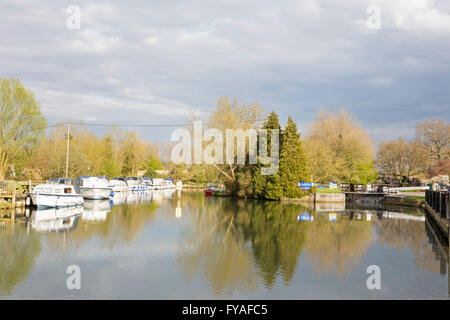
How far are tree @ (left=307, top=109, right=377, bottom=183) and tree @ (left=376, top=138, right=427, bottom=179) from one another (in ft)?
21.9

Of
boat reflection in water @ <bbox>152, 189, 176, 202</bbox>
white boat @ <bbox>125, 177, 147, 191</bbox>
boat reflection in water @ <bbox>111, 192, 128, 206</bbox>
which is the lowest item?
boat reflection in water @ <bbox>152, 189, 176, 202</bbox>

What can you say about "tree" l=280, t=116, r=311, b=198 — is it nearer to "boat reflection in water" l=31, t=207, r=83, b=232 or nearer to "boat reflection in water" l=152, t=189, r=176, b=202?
"boat reflection in water" l=152, t=189, r=176, b=202

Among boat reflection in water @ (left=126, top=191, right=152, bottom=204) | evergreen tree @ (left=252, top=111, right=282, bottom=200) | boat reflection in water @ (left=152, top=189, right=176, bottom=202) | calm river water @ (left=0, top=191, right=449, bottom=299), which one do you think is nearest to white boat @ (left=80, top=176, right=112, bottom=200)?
boat reflection in water @ (left=126, top=191, right=152, bottom=204)

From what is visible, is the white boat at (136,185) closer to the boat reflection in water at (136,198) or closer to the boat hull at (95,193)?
the boat reflection in water at (136,198)

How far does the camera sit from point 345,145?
2221 inches

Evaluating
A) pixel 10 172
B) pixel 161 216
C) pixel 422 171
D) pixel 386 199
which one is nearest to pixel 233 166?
pixel 386 199

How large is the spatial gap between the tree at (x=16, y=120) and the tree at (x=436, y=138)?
54.2 metres

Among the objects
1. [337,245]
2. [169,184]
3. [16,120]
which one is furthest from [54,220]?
[169,184]

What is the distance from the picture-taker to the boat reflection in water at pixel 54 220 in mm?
19427

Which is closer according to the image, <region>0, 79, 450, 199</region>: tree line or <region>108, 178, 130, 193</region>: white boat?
<region>0, 79, 450, 199</region>: tree line

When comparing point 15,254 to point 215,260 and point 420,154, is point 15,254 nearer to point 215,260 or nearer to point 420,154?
point 215,260

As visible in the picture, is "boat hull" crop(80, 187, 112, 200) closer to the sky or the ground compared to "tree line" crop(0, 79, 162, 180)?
closer to the ground

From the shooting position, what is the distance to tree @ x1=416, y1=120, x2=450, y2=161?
58438 millimetres
